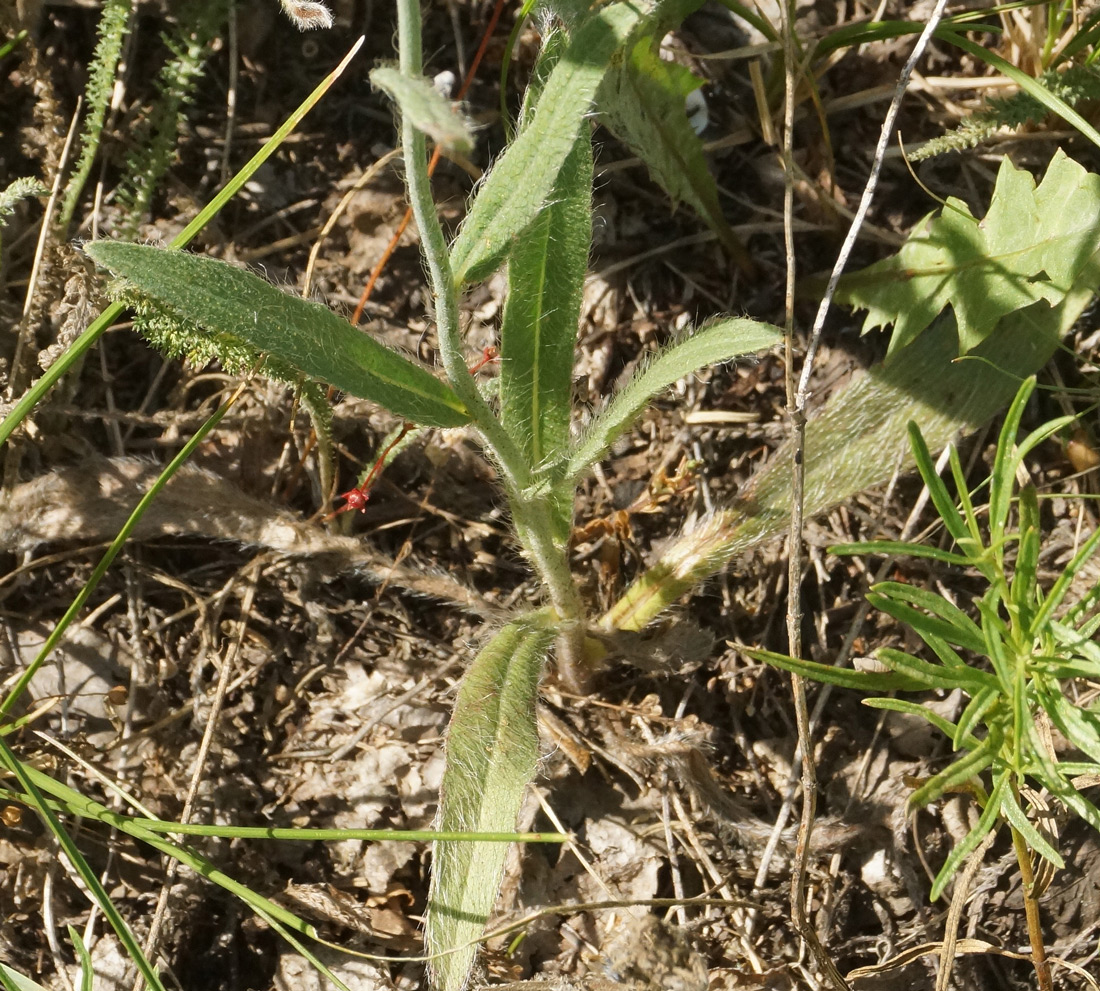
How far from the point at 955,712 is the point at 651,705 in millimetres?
749

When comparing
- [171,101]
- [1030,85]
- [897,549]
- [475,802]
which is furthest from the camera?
[171,101]

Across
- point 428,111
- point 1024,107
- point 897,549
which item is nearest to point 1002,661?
point 897,549

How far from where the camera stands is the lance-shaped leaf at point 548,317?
189 cm

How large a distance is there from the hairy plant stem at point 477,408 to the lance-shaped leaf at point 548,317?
0.10m

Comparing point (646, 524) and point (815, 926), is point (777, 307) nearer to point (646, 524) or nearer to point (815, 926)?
point (646, 524)

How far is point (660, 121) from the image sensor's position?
2420mm

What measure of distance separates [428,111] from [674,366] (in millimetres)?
742

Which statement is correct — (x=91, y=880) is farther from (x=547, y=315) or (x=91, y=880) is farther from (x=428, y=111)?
(x=428, y=111)

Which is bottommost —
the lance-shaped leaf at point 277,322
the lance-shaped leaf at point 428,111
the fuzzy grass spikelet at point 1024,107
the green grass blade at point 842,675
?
the green grass blade at point 842,675

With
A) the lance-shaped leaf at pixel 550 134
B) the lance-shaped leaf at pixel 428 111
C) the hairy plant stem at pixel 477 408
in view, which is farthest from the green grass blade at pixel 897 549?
the lance-shaped leaf at pixel 428 111

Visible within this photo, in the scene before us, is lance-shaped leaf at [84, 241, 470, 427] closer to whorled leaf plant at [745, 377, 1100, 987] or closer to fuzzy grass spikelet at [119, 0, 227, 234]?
whorled leaf plant at [745, 377, 1100, 987]

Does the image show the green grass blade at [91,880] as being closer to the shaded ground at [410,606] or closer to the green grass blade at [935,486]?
the shaded ground at [410,606]

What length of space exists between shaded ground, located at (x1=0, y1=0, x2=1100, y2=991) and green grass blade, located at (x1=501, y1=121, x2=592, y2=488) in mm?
476

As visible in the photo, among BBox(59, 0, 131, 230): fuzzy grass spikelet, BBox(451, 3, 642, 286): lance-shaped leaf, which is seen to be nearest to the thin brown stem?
BBox(451, 3, 642, 286): lance-shaped leaf
